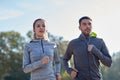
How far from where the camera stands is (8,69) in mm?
72312

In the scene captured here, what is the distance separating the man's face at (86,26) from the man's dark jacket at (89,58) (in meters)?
0.13

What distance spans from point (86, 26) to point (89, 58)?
0.62m

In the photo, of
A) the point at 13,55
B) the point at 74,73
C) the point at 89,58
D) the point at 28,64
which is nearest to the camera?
the point at 28,64

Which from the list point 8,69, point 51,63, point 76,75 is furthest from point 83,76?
point 8,69

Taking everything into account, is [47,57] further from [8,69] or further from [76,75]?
[8,69]

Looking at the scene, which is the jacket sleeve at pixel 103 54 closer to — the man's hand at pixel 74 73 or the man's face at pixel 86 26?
the man's face at pixel 86 26

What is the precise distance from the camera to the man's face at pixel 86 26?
344 inches

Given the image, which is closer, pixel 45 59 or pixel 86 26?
pixel 45 59

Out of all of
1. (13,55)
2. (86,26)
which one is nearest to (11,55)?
(13,55)

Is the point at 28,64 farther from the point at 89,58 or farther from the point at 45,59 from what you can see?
the point at 89,58

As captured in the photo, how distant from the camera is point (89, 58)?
8727mm

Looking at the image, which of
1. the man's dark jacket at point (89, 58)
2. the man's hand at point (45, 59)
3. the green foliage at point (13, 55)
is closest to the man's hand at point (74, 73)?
the man's dark jacket at point (89, 58)

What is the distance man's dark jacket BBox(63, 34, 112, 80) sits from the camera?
866 cm

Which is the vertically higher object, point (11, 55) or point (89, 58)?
point (89, 58)
